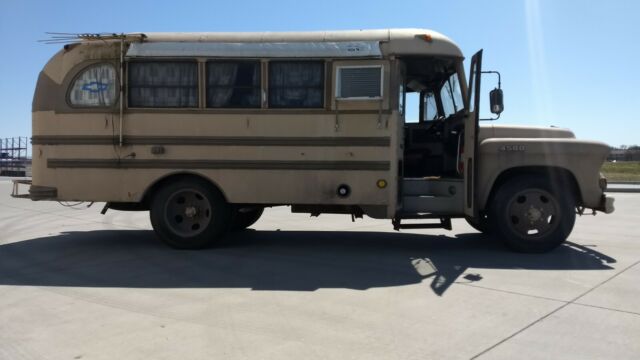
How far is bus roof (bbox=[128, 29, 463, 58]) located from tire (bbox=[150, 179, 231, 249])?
1860 mm

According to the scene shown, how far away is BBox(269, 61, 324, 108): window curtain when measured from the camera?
6.76 metres

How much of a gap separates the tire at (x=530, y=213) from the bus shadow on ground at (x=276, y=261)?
19cm

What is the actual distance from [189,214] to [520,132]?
4677mm

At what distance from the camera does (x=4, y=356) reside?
3.42m

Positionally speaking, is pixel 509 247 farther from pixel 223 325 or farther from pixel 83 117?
pixel 83 117

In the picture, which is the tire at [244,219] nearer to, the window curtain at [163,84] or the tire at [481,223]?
the window curtain at [163,84]

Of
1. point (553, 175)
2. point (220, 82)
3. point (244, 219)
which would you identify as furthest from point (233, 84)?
point (553, 175)

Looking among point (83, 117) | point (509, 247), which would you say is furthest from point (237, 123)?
point (509, 247)

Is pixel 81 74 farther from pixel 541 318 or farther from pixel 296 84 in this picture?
pixel 541 318

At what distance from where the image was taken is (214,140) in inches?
269

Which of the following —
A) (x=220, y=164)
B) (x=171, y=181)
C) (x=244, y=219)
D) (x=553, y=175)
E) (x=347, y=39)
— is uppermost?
(x=347, y=39)

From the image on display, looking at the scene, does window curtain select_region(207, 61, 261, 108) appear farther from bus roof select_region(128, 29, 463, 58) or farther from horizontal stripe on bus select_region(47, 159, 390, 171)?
horizontal stripe on bus select_region(47, 159, 390, 171)

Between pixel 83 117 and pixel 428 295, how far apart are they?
5.09m

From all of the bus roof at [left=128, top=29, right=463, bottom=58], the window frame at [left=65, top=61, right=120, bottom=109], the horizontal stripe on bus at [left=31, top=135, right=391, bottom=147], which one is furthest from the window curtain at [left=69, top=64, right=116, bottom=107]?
the bus roof at [left=128, top=29, right=463, bottom=58]
